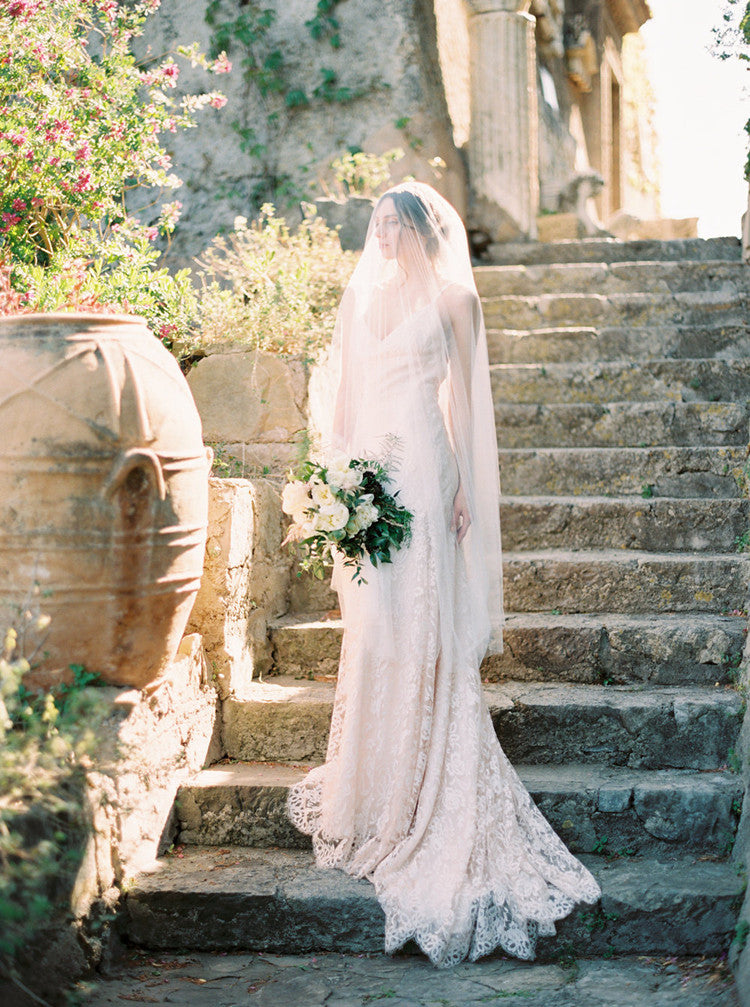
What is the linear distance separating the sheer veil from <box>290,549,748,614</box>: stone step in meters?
0.79

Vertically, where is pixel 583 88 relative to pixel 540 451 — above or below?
above

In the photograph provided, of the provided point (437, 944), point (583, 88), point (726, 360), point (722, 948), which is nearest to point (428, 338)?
point (437, 944)

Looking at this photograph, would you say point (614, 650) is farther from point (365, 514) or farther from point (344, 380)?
point (344, 380)

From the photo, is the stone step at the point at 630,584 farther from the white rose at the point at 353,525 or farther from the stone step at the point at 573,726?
the white rose at the point at 353,525

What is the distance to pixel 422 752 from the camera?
312 cm

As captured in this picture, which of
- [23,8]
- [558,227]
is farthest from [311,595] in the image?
[558,227]

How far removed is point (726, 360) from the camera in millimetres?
5328

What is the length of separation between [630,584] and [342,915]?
73.6 inches

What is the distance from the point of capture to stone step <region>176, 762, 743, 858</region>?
3.19 metres

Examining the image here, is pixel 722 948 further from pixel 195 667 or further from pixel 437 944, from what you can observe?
pixel 195 667

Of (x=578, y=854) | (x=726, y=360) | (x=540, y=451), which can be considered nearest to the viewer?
(x=578, y=854)

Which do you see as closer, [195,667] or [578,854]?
[578,854]

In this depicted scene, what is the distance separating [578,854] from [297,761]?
1.02 metres

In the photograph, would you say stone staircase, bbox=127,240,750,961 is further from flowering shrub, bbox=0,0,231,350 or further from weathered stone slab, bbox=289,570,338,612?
flowering shrub, bbox=0,0,231,350
